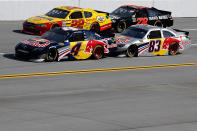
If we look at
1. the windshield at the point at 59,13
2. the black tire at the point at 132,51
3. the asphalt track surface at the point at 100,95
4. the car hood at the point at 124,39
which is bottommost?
the asphalt track surface at the point at 100,95

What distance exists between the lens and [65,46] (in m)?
18.7

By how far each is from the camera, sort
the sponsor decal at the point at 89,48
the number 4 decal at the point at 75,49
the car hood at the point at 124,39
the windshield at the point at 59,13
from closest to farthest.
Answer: the number 4 decal at the point at 75,49, the sponsor decal at the point at 89,48, the car hood at the point at 124,39, the windshield at the point at 59,13

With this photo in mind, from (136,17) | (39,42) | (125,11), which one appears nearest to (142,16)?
(136,17)

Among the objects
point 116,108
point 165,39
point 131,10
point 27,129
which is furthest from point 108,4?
point 27,129

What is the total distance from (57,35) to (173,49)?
5.45m

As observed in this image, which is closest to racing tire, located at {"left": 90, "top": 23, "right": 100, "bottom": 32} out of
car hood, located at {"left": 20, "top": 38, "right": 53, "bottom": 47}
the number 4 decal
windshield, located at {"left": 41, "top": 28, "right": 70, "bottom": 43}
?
windshield, located at {"left": 41, "top": 28, "right": 70, "bottom": 43}

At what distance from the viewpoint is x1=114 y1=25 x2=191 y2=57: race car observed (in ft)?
66.8

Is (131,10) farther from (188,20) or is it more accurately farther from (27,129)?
(27,129)

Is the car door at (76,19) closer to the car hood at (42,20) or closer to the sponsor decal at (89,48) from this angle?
the car hood at (42,20)

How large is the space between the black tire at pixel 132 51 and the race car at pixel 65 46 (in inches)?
26.4

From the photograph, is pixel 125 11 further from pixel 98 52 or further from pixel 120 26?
pixel 98 52

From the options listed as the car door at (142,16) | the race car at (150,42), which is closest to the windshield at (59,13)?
the car door at (142,16)

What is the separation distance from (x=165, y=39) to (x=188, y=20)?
510 inches

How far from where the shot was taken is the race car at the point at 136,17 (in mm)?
26859
